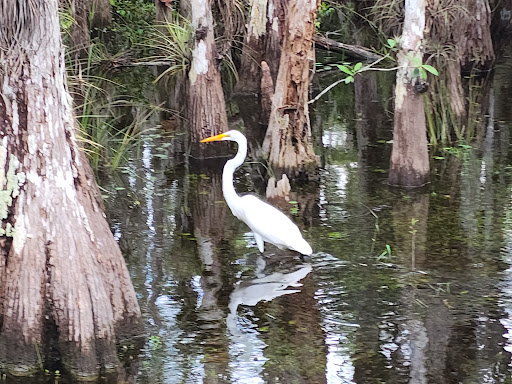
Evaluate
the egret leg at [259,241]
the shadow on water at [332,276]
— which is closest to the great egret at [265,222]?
the egret leg at [259,241]

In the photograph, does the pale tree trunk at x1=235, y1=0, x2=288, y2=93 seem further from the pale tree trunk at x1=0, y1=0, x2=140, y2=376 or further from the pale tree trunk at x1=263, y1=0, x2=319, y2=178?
the pale tree trunk at x1=0, y1=0, x2=140, y2=376

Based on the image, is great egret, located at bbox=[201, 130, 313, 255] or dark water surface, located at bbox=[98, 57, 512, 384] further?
great egret, located at bbox=[201, 130, 313, 255]

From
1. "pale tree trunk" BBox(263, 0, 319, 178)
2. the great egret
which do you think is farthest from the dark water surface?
"pale tree trunk" BBox(263, 0, 319, 178)

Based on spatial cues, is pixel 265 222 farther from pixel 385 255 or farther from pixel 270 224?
pixel 385 255

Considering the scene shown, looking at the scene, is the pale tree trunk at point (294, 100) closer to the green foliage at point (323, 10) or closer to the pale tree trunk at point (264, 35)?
the pale tree trunk at point (264, 35)

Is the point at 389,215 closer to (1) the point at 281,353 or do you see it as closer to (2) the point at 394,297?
(2) the point at 394,297

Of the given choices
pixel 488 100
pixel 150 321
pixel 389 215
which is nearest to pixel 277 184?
pixel 389 215

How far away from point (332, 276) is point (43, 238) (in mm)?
3025

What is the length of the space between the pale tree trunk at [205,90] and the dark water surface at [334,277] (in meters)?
0.58

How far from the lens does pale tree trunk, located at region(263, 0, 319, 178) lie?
10273mm

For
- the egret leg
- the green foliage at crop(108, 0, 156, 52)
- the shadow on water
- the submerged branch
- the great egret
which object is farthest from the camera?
the green foliage at crop(108, 0, 156, 52)

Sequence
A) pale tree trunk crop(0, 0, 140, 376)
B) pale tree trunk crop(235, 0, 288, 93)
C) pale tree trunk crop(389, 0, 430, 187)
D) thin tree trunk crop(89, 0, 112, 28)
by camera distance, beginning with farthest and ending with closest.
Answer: thin tree trunk crop(89, 0, 112, 28)
pale tree trunk crop(235, 0, 288, 93)
pale tree trunk crop(389, 0, 430, 187)
pale tree trunk crop(0, 0, 140, 376)

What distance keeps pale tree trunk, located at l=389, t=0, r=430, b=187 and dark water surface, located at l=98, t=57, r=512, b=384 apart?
266 millimetres

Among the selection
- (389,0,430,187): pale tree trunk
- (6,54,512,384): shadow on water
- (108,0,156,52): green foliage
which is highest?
(108,0,156,52): green foliage
